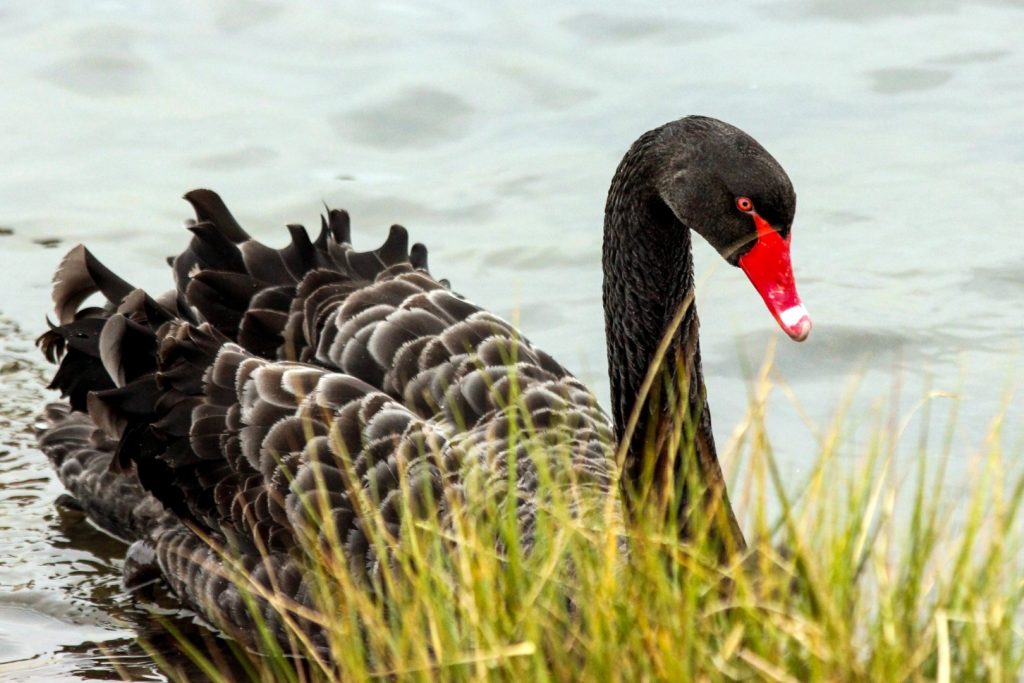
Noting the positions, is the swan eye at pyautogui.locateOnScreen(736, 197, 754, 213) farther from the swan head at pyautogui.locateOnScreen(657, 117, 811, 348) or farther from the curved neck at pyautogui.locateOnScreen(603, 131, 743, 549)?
the curved neck at pyautogui.locateOnScreen(603, 131, 743, 549)

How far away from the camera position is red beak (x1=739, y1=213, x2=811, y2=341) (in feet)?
13.0

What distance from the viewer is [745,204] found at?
402cm

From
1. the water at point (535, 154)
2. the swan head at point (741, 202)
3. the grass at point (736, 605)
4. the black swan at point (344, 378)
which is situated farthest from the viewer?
the water at point (535, 154)

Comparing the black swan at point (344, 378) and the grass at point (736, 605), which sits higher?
the black swan at point (344, 378)

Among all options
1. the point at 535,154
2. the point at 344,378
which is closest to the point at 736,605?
the point at 344,378

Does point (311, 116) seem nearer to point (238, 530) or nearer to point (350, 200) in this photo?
point (350, 200)

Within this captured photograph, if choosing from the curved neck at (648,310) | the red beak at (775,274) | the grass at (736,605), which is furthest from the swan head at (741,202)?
the grass at (736,605)

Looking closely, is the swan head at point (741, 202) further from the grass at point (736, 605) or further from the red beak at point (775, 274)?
→ the grass at point (736, 605)

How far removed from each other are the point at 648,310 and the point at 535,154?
12.2ft

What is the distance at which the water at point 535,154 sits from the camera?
21.3 ft

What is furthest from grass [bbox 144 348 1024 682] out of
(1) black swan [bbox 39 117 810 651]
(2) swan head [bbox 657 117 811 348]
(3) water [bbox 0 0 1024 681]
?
(3) water [bbox 0 0 1024 681]

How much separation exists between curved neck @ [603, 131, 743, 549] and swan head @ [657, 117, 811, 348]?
0.12 m

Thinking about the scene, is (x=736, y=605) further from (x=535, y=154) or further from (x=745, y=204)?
(x=535, y=154)

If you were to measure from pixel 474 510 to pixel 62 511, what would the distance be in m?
2.45
